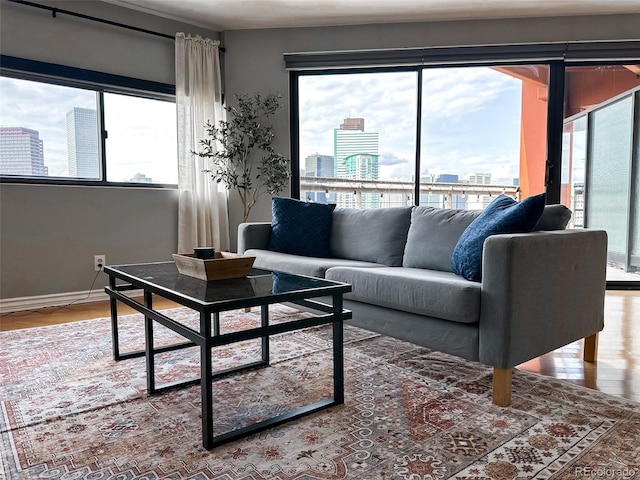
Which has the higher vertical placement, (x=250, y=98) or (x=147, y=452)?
(x=250, y=98)

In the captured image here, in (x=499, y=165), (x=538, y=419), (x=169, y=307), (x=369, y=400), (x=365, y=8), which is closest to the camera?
(x=538, y=419)

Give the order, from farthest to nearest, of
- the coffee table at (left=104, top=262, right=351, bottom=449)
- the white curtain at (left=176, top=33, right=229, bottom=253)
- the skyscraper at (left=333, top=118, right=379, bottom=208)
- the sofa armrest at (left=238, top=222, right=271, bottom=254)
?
the skyscraper at (left=333, top=118, right=379, bottom=208) → the white curtain at (left=176, top=33, right=229, bottom=253) → the sofa armrest at (left=238, top=222, right=271, bottom=254) → the coffee table at (left=104, top=262, right=351, bottom=449)

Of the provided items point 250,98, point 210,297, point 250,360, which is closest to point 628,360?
point 250,360

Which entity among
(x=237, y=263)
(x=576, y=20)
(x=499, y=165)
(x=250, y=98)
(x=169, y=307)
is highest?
(x=576, y=20)

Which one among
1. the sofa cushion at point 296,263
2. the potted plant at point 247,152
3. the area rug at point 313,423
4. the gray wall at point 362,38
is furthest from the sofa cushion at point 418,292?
the gray wall at point 362,38

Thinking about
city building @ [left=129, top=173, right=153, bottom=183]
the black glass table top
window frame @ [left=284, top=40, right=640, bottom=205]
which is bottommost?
the black glass table top

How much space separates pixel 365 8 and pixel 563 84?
1963 mm

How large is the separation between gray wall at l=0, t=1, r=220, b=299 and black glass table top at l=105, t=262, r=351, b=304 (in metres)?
1.91

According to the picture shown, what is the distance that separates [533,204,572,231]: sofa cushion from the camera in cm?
220

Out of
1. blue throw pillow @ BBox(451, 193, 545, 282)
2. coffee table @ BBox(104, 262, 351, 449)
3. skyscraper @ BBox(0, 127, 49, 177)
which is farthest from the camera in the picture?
skyscraper @ BBox(0, 127, 49, 177)

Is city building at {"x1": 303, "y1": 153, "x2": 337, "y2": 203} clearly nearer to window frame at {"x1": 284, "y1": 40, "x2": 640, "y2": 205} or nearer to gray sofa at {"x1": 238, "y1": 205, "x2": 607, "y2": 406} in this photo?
Answer: window frame at {"x1": 284, "y1": 40, "x2": 640, "y2": 205}

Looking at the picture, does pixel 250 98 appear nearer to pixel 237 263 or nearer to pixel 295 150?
pixel 295 150

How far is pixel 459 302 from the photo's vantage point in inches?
71.9

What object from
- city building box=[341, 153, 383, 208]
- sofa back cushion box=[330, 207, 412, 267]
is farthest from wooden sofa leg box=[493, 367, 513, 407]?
city building box=[341, 153, 383, 208]
